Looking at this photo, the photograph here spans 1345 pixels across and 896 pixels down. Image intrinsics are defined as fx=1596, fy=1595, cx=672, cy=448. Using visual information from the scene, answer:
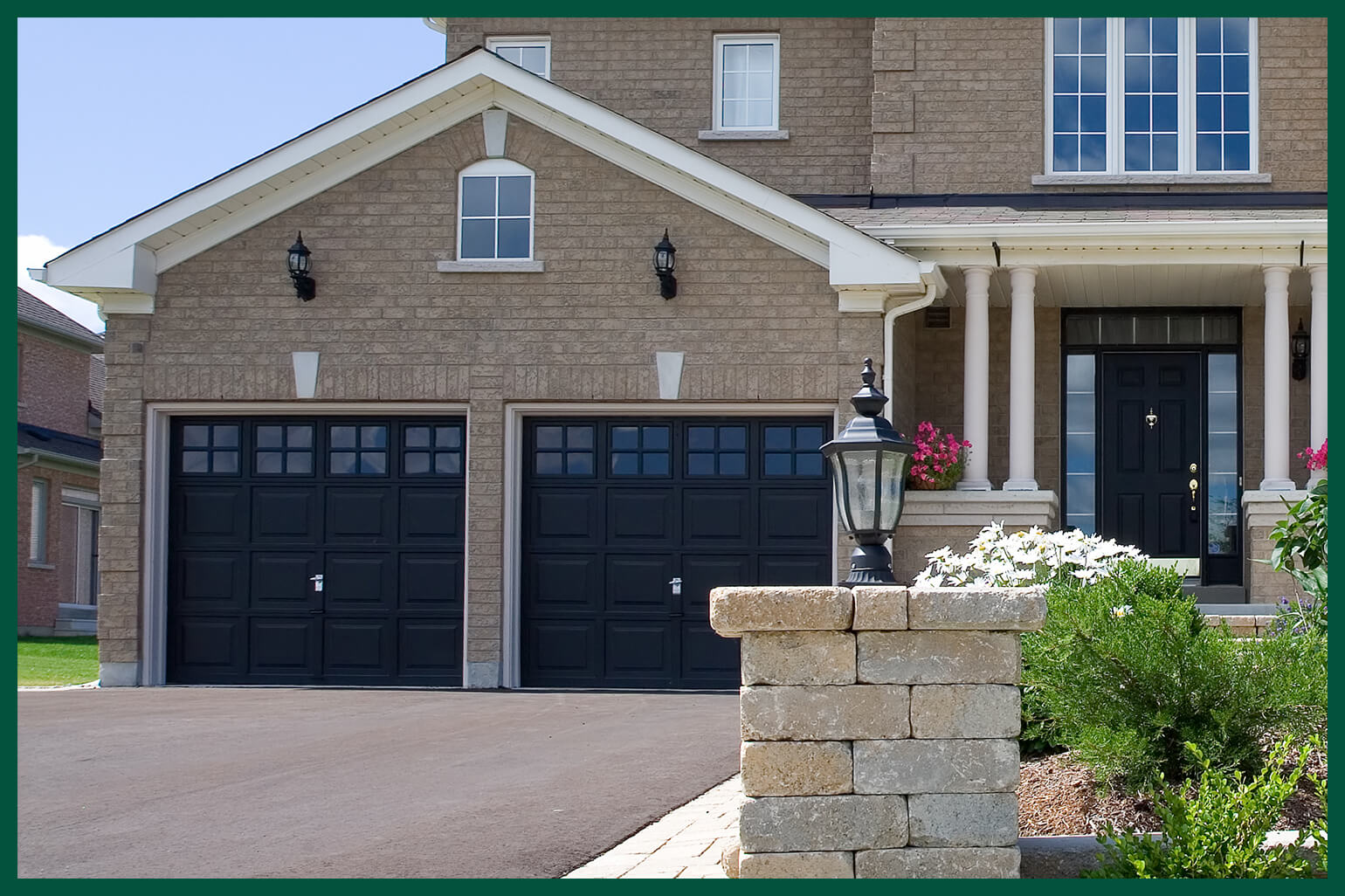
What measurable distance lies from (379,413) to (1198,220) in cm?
740

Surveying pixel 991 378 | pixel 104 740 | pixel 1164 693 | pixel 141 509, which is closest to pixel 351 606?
pixel 141 509

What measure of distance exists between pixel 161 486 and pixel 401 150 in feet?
12.3

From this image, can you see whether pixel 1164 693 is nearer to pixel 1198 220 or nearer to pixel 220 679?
pixel 1198 220

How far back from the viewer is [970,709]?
18.3ft

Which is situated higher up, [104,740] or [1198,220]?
[1198,220]

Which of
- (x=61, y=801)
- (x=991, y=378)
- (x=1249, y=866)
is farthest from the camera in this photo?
(x=991, y=378)

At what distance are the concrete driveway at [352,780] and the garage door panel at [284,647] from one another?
4.37 ft

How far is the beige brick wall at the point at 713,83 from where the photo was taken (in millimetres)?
17125

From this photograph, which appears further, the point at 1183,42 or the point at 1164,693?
the point at 1183,42

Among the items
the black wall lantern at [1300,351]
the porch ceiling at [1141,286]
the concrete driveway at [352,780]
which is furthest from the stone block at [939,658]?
the black wall lantern at [1300,351]

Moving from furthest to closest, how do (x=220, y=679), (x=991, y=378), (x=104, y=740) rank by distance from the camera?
(x=991, y=378) < (x=220, y=679) < (x=104, y=740)

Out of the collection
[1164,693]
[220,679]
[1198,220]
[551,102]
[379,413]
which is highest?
→ [551,102]

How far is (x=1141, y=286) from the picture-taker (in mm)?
15109

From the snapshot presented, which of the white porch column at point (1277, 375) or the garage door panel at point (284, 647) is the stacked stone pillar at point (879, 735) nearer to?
the white porch column at point (1277, 375)
